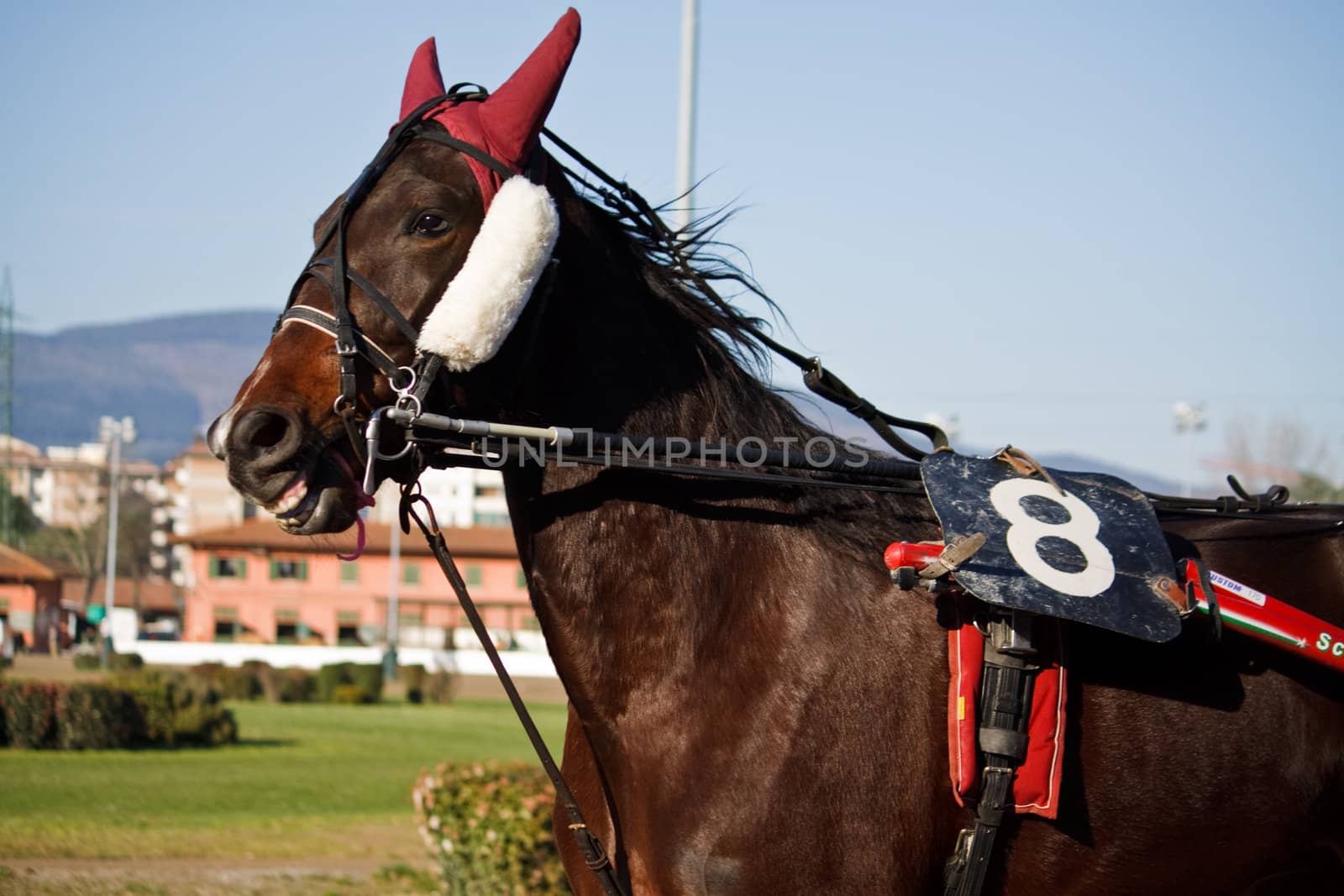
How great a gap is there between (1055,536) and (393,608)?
54.9 m

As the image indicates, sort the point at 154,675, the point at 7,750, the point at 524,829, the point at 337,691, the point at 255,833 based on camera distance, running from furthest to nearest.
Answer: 1. the point at 337,691
2. the point at 154,675
3. the point at 7,750
4. the point at 255,833
5. the point at 524,829

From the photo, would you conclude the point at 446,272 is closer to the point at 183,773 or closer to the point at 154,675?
the point at 183,773

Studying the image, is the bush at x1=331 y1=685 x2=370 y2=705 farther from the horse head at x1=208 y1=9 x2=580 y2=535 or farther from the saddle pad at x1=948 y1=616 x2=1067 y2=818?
the saddle pad at x1=948 y1=616 x2=1067 y2=818

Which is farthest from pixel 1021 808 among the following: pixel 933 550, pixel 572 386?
pixel 572 386

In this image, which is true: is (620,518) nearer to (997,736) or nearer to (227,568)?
(997,736)

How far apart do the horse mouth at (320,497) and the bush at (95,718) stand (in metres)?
20.6

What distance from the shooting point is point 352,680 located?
38688 mm

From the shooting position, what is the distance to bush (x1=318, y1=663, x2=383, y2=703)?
37.6 metres

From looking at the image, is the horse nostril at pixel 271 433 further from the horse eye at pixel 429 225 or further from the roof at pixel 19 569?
the roof at pixel 19 569

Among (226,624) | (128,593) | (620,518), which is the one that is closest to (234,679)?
(226,624)

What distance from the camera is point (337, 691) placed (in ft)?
122

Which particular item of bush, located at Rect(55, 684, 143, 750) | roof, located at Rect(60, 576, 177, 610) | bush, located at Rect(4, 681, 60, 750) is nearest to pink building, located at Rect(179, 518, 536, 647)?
roof, located at Rect(60, 576, 177, 610)

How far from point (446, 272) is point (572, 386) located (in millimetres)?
407

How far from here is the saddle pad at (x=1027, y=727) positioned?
9.60 feet
